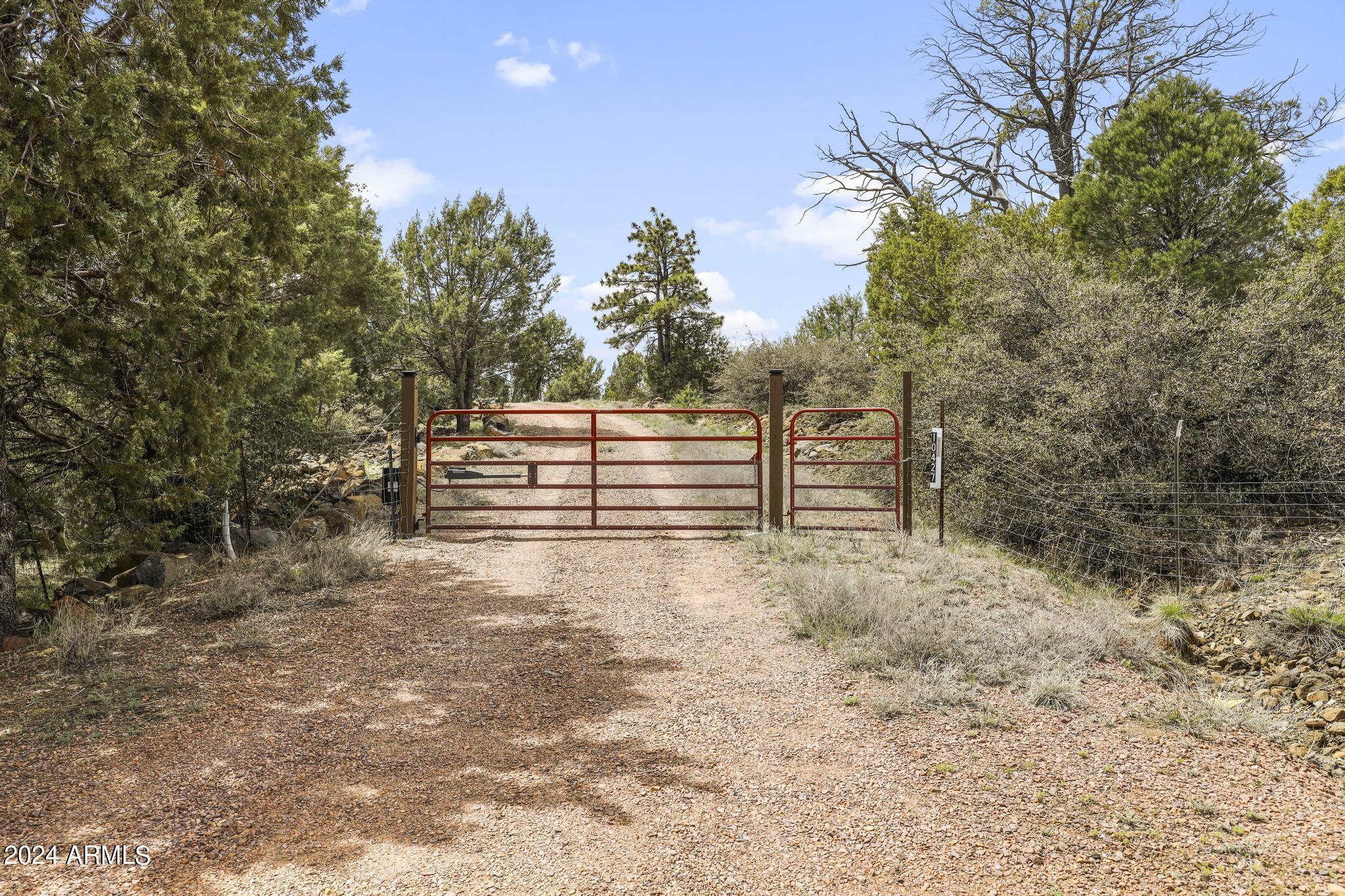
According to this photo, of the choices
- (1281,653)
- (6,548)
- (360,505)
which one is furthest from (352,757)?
(360,505)

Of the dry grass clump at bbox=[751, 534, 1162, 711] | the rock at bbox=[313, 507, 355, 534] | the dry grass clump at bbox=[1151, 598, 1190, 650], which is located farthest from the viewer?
the rock at bbox=[313, 507, 355, 534]

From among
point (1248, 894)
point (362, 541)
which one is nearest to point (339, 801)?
point (1248, 894)

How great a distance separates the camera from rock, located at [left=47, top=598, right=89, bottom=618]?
22.9 feet

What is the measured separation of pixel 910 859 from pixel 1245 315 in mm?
10036

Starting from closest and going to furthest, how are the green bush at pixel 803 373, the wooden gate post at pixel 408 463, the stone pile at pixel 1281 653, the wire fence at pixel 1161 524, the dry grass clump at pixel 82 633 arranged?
the stone pile at pixel 1281 653, the dry grass clump at pixel 82 633, the wire fence at pixel 1161 524, the wooden gate post at pixel 408 463, the green bush at pixel 803 373

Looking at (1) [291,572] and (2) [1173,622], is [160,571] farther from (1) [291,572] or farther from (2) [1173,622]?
(2) [1173,622]

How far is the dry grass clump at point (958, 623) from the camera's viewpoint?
5.46 meters

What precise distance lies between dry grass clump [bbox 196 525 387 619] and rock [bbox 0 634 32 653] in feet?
4.29

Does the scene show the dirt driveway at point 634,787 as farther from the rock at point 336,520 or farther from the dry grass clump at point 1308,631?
the rock at point 336,520

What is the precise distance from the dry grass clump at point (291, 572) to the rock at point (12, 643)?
4.29 ft

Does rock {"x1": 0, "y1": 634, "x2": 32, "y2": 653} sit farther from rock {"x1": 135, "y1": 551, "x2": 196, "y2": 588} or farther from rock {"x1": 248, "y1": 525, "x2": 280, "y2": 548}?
rock {"x1": 248, "y1": 525, "x2": 280, "y2": 548}

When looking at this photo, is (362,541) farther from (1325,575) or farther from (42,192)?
(1325,575)

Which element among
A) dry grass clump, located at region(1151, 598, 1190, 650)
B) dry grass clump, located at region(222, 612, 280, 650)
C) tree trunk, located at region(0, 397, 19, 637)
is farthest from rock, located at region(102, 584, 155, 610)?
dry grass clump, located at region(1151, 598, 1190, 650)

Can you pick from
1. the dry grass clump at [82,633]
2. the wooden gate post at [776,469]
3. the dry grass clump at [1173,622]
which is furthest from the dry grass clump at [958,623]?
the dry grass clump at [82,633]
